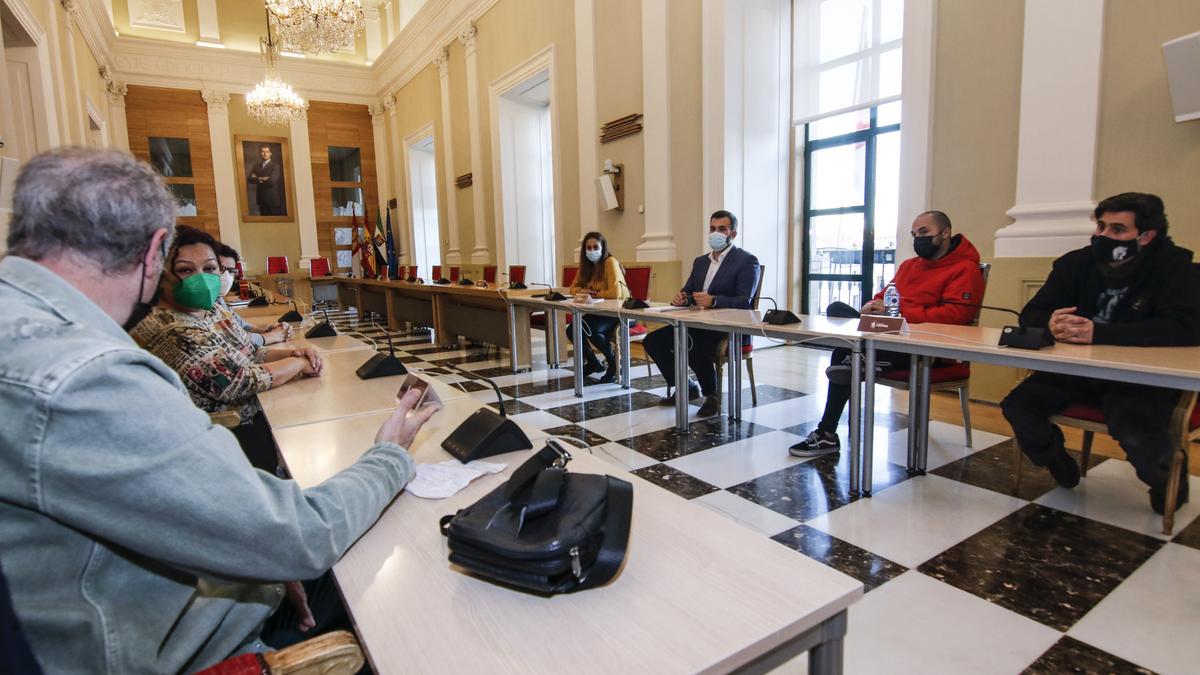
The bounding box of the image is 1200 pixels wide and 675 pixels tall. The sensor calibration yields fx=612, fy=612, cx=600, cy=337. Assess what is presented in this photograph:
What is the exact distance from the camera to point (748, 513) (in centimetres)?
225

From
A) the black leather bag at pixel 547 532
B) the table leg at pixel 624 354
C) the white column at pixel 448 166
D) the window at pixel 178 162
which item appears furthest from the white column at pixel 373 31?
the black leather bag at pixel 547 532

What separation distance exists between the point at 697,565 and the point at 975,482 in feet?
7.14

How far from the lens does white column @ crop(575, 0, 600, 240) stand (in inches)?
255

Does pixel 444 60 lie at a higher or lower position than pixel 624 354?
higher

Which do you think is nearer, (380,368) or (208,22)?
(380,368)

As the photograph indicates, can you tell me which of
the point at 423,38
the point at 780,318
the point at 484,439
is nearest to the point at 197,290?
the point at 484,439

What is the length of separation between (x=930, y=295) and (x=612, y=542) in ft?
8.89

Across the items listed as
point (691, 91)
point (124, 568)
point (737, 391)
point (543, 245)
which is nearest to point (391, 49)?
point (543, 245)

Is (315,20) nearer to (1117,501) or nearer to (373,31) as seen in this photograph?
(373,31)

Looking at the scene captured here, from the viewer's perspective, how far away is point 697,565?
811 millimetres

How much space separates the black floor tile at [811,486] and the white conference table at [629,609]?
152 centimetres

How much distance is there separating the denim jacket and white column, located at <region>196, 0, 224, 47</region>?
13.6m

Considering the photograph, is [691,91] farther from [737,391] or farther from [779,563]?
[779,563]

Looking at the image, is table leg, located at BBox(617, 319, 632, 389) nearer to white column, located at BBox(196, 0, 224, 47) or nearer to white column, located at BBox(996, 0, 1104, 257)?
white column, located at BBox(996, 0, 1104, 257)
